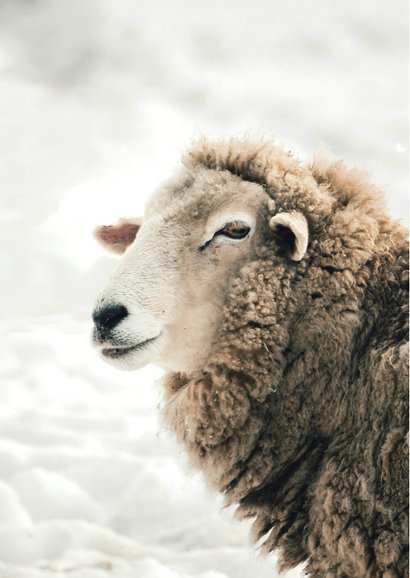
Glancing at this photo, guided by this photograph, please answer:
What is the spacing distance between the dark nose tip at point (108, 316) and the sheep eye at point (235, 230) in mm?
441

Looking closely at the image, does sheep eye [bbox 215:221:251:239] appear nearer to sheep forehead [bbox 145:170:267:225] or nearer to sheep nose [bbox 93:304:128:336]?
sheep forehead [bbox 145:170:267:225]

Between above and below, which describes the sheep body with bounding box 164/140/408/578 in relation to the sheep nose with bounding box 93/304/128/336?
below

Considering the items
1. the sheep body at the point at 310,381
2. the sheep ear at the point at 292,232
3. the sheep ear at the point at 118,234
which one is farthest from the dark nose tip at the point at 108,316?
the sheep ear at the point at 118,234

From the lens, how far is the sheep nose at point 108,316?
2439 mm

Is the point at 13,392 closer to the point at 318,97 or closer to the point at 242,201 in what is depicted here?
the point at 242,201

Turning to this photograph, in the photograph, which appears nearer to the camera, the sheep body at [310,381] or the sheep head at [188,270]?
the sheep body at [310,381]

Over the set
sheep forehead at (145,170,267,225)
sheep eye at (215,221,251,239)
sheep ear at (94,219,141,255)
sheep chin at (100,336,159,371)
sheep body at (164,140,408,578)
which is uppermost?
sheep ear at (94,219,141,255)

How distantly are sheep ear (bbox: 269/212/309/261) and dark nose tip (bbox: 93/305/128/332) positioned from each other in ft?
1.92

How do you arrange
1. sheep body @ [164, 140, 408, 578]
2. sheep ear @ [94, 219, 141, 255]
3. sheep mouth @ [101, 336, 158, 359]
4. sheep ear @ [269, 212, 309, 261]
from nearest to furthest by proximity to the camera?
1. sheep body @ [164, 140, 408, 578]
2. sheep ear @ [269, 212, 309, 261]
3. sheep mouth @ [101, 336, 158, 359]
4. sheep ear @ [94, 219, 141, 255]

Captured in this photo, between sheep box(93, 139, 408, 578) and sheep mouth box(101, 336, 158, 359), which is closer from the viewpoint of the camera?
sheep box(93, 139, 408, 578)

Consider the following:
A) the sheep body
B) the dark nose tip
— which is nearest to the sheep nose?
the dark nose tip

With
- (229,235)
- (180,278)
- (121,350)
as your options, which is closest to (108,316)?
(121,350)

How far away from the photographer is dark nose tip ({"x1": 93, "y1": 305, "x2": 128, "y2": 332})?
2.44 metres

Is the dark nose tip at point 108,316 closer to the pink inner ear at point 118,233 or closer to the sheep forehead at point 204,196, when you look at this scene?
the sheep forehead at point 204,196
